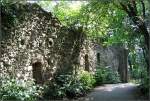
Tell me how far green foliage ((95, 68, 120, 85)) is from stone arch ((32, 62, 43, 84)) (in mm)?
5742

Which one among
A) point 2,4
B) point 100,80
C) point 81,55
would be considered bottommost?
point 100,80

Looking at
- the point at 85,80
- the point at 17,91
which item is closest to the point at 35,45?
the point at 17,91

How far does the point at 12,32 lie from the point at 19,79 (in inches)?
57.1

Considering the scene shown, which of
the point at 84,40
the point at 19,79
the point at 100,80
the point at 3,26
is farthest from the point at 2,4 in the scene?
the point at 100,80

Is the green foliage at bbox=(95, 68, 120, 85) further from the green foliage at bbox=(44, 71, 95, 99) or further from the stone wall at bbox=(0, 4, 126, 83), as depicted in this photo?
the green foliage at bbox=(44, 71, 95, 99)

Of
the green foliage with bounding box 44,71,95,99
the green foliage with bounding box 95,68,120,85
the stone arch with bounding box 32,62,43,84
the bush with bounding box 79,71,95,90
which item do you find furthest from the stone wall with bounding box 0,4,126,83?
the green foliage with bounding box 95,68,120,85

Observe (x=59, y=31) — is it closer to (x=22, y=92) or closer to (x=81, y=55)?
(x=81, y=55)

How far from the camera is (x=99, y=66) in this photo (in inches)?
740

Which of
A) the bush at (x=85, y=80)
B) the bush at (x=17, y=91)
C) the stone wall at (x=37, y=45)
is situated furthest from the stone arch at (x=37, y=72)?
the bush at (x=85, y=80)

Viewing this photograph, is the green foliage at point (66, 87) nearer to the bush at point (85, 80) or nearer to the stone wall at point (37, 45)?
the bush at point (85, 80)

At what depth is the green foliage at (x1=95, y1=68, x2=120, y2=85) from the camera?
56.0 feet

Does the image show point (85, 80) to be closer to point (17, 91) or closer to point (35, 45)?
point (35, 45)

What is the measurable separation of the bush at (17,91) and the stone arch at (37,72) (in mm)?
1305

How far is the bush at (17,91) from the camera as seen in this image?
27.8 feet
